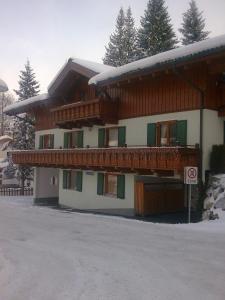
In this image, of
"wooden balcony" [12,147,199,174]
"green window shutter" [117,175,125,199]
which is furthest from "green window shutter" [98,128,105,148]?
"green window shutter" [117,175,125,199]

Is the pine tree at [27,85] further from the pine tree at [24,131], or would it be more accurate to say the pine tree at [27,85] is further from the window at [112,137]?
the window at [112,137]

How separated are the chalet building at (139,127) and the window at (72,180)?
72mm

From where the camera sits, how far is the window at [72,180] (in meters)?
27.9

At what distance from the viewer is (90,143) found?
26.9m

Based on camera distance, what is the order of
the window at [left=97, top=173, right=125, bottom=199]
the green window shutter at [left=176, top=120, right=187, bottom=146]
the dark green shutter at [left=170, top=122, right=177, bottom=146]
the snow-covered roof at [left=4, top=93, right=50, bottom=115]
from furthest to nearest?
1. the snow-covered roof at [left=4, top=93, right=50, bottom=115]
2. the window at [left=97, top=173, right=125, bottom=199]
3. the dark green shutter at [left=170, top=122, right=177, bottom=146]
4. the green window shutter at [left=176, top=120, right=187, bottom=146]

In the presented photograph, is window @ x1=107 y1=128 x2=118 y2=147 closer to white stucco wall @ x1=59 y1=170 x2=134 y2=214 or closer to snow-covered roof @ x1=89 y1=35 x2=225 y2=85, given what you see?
white stucco wall @ x1=59 y1=170 x2=134 y2=214

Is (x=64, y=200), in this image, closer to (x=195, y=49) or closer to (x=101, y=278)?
(x=195, y=49)

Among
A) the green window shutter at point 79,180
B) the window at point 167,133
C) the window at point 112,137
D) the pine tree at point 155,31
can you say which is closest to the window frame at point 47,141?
the green window shutter at point 79,180

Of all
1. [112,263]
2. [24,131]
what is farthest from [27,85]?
[112,263]

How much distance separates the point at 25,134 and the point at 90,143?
16.3m

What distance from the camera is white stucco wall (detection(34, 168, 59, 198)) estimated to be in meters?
33.8

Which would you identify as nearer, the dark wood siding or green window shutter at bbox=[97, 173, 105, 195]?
the dark wood siding

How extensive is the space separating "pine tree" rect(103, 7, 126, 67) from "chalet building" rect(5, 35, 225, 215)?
2679cm

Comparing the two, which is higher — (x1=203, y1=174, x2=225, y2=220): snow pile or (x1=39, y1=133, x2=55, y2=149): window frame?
(x1=39, y1=133, x2=55, y2=149): window frame
